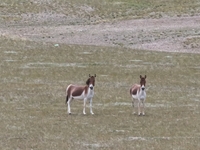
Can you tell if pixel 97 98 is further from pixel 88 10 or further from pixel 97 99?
pixel 88 10

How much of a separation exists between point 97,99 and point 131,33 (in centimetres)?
3019

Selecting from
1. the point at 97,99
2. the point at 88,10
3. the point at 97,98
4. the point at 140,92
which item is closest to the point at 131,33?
the point at 88,10

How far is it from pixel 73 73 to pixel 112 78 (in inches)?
96.4

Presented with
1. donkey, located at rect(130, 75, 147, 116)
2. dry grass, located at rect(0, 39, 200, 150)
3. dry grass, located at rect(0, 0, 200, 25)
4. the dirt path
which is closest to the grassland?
dry grass, located at rect(0, 39, 200, 150)

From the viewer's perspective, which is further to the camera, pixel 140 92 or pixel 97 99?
pixel 97 99

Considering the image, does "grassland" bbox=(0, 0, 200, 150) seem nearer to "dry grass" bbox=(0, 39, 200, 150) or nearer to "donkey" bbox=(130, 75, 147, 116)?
"dry grass" bbox=(0, 39, 200, 150)

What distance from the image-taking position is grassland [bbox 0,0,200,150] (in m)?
18.4

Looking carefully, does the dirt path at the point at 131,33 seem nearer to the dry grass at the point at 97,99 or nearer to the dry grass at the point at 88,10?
the dry grass at the point at 97,99

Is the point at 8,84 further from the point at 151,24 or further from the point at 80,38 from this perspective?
the point at 151,24

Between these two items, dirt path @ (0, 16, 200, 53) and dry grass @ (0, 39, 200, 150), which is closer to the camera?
dry grass @ (0, 39, 200, 150)

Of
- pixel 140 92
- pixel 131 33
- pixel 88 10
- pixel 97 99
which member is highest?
pixel 88 10

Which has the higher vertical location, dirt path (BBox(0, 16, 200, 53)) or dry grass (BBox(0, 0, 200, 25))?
dry grass (BBox(0, 0, 200, 25))

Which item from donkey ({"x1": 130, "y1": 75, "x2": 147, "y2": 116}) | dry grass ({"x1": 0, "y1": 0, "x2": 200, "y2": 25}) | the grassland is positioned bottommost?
the grassland

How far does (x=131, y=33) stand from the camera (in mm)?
57188
